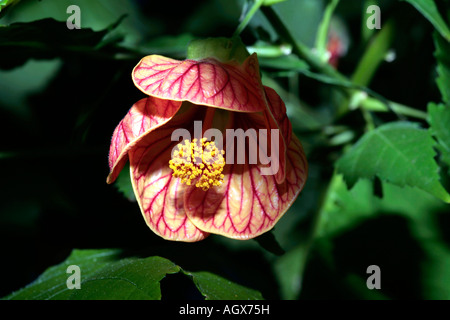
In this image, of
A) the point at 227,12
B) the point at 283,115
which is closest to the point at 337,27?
the point at 227,12

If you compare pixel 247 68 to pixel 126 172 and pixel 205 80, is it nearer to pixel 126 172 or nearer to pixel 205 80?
pixel 205 80

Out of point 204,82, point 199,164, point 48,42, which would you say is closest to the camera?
point 204,82

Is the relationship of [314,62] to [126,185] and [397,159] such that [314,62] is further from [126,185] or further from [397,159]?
[126,185]

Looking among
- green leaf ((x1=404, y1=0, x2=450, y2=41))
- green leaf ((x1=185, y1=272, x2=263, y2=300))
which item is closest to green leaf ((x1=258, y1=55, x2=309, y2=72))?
green leaf ((x1=404, y1=0, x2=450, y2=41))

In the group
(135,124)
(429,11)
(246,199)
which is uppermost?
(429,11)

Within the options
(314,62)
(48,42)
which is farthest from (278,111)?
(48,42)

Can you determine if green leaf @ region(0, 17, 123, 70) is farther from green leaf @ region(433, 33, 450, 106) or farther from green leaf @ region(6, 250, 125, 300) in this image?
green leaf @ region(433, 33, 450, 106)
